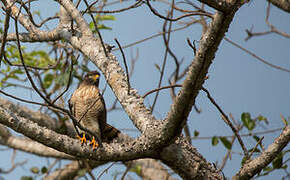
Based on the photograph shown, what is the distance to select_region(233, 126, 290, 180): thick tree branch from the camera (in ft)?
7.48

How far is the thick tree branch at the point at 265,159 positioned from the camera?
2.28 m

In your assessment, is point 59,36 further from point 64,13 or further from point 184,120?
point 184,120

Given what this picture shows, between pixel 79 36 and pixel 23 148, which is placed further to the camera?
pixel 23 148

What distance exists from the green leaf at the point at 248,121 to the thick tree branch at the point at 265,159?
100 cm

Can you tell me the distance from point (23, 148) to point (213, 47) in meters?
4.13

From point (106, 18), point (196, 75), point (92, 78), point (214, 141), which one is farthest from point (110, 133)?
point (196, 75)

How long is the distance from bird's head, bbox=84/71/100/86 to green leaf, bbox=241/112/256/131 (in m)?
1.98

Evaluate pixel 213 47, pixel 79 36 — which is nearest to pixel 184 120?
pixel 213 47

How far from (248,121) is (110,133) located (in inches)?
57.8

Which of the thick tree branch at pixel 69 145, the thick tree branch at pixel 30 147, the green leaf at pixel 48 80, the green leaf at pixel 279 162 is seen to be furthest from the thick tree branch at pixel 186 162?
the green leaf at pixel 48 80

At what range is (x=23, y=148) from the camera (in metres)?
5.38

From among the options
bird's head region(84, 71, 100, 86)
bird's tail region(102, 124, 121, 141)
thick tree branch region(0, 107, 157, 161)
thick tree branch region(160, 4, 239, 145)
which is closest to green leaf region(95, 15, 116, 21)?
bird's head region(84, 71, 100, 86)

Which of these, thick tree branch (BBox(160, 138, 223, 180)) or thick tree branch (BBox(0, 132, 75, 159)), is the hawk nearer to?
thick tree branch (BBox(0, 132, 75, 159))

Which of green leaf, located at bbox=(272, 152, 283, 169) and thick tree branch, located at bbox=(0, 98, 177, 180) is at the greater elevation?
thick tree branch, located at bbox=(0, 98, 177, 180)
